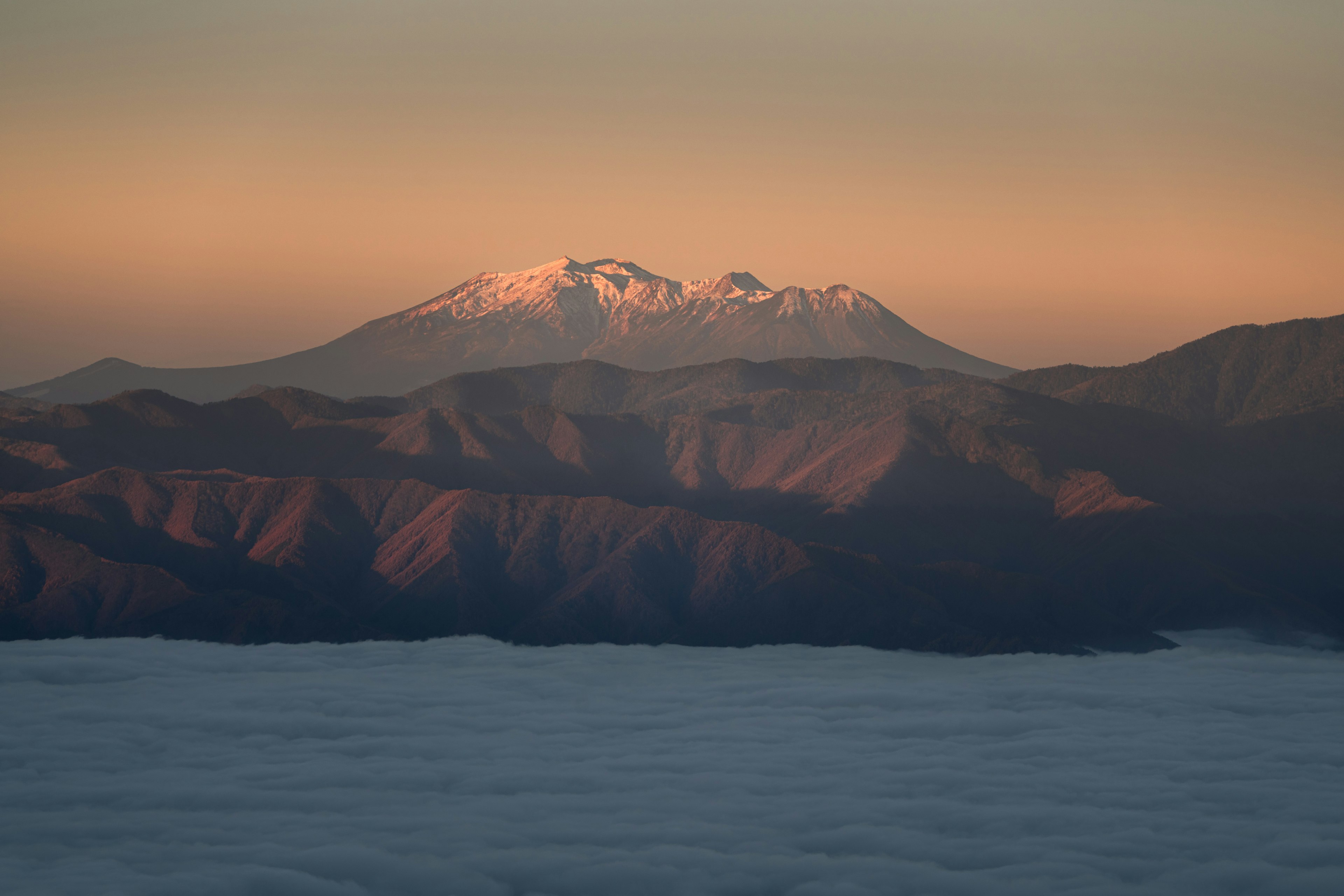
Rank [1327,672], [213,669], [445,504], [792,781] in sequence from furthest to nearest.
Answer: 1. [445,504]
2. [1327,672]
3. [213,669]
4. [792,781]

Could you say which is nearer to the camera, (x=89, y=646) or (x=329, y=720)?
(x=329, y=720)

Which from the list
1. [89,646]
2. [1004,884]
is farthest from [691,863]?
[89,646]

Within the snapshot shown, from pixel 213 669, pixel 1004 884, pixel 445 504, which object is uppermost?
pixel 445 504

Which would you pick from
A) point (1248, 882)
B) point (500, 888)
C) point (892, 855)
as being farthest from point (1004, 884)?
point (500, 888)

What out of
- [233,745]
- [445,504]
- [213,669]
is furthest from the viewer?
[445,504]

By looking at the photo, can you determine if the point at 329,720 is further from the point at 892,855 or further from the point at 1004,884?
the point at 1004,884

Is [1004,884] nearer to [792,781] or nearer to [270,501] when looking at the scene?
[792,781]

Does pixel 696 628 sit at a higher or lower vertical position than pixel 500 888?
higher
